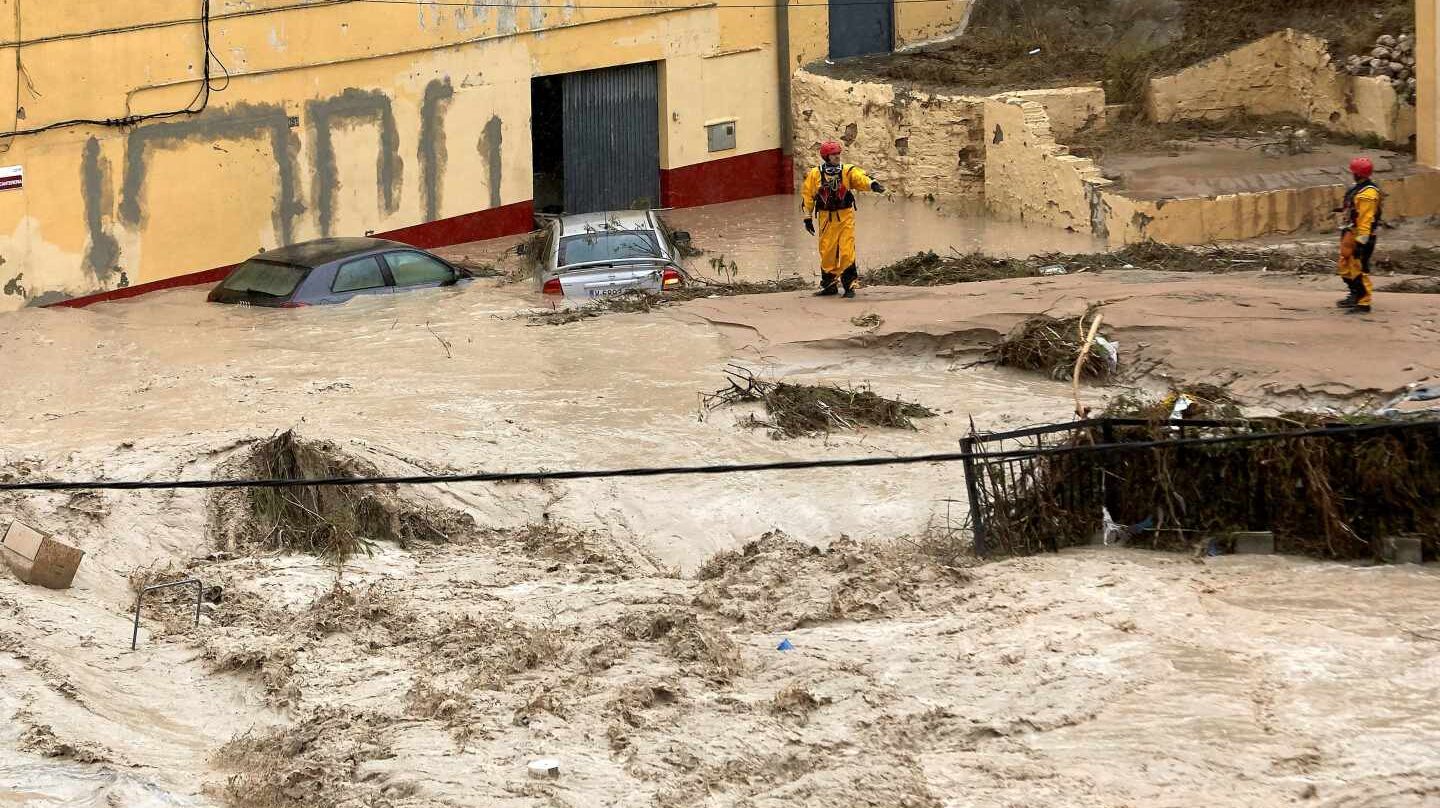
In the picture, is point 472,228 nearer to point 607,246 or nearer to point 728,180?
point 728,180

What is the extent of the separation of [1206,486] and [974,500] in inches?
47.5

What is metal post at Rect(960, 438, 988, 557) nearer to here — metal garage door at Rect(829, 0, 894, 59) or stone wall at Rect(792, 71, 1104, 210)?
stone wall at Rect(792, 71, 1104, 210)

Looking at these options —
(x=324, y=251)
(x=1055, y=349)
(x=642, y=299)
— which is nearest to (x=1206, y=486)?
(x=1055, y=349)

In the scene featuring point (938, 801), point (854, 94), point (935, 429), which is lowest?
point (938, 801)

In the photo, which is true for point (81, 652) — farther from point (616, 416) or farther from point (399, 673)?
point (616, 416)

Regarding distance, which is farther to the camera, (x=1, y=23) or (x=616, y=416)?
(x=1, y=23)

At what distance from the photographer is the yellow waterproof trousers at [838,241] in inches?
623


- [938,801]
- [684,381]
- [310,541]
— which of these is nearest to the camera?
[938,801]

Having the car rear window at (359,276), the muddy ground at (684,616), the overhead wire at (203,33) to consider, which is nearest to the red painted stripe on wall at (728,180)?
the overhead wire at (203,33)

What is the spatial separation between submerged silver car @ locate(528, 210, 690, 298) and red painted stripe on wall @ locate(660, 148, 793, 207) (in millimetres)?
6545

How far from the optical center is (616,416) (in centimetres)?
1280

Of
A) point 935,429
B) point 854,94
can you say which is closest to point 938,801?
point 935,429

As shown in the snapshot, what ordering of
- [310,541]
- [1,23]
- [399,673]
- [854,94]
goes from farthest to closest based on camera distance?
[854,94] → [1,23] → [310,541] → [399,673]

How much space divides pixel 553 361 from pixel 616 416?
1747 millimetres
